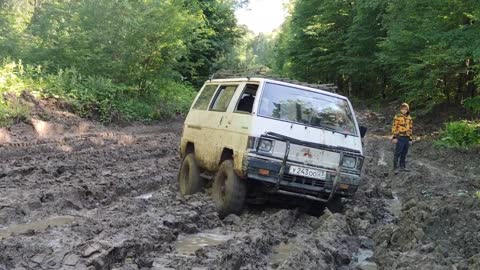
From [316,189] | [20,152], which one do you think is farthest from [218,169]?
[20,152]

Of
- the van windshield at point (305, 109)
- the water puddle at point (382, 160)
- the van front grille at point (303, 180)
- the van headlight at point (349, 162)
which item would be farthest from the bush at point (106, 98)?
the van headlight at point (349, 162)

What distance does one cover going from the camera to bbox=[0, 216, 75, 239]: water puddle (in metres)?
6.55

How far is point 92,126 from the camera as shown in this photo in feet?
55.6

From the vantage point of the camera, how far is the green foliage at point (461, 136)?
53.3ft

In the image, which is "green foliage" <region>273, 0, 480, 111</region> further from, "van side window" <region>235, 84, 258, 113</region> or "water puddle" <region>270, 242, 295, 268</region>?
"water puddle" <region>270, 242, 295, 268</region>

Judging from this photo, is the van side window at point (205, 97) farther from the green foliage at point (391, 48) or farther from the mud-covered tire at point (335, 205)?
the green foliage at point (391, 48)

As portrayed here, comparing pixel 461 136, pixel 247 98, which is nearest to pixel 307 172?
pixel 247 98

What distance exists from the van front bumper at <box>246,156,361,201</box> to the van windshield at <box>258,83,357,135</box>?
73 centimetres

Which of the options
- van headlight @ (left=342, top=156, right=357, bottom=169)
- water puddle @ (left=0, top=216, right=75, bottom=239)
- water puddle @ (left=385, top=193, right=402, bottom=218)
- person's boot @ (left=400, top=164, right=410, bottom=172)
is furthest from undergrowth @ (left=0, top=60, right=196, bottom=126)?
person's boot @ (left=400, top=164, right=410, bottom=172)

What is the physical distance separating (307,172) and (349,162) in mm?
718

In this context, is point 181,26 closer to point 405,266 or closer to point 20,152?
point 20,152

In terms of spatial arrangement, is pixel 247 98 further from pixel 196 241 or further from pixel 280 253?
pixel 280 253

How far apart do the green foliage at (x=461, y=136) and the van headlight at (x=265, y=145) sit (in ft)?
34.1

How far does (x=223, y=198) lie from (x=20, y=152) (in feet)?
20.3
